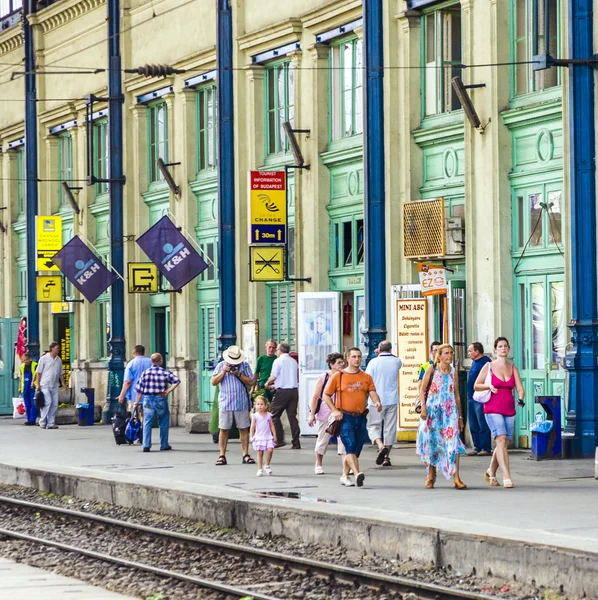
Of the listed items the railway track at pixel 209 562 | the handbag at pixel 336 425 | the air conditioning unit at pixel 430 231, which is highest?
the air conditioning unit at pixel 430 231

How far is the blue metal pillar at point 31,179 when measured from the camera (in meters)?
40.2

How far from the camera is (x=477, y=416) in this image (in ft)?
75.3

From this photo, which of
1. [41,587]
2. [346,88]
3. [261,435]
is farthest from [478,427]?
[41,587]

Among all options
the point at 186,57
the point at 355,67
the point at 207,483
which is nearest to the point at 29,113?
the point at 186,57

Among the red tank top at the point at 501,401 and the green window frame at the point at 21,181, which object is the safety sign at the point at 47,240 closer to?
the green window frame at the point at 21,181

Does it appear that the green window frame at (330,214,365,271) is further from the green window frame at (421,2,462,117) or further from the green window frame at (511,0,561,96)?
the green window frame at (511,0,561,96)

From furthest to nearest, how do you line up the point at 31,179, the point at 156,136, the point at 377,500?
the point at 31,179 → the point at 156,136 → the point at 377,500

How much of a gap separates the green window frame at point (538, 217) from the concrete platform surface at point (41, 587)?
35.6 ft

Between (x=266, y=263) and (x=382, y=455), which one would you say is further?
(x=266, y=263)

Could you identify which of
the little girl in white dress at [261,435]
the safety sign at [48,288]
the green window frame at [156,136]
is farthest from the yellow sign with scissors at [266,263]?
the safety sign at [48,288]

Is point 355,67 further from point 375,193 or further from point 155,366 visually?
point 155,366

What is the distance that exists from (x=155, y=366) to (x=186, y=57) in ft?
33.2

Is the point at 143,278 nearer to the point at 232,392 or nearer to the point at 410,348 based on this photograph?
the point at 410,348

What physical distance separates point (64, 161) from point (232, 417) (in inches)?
813
